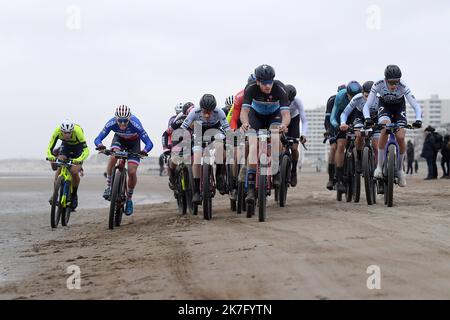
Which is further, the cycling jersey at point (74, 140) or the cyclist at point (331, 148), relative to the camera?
the cyclist at point (331, 148)

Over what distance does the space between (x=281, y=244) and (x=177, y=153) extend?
19.9ft

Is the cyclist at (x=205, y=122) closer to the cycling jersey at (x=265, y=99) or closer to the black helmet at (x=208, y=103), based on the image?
the black helmet at (x=208, y=103)

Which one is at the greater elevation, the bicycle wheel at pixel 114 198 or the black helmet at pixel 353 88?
the black helmet at pixel 353 88

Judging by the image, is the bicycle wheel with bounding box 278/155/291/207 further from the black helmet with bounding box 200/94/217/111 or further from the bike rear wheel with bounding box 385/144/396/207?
the bike rear wheel with bounding box 385/144/396/207

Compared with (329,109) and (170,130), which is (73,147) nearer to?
(170,130)

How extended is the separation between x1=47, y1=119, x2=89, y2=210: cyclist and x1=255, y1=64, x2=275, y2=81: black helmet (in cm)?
434

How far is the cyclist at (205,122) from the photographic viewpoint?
12.2 meters

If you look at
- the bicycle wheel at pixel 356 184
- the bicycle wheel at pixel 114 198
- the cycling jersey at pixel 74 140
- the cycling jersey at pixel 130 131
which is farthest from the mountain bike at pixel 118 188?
the bicycle wheel at pixel 356 184

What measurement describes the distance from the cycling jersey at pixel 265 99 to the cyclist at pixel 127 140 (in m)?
2.54

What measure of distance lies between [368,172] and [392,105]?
1.26 metres

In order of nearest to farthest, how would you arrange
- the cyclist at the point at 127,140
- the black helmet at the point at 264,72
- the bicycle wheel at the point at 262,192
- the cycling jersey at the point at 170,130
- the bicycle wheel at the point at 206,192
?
the bicycle wheel at the point at 262,192
the black helmet at the point at 264,72
the bicycle wheel at the point at 206,192
the cyclist at the point at 127,140
the cycling jersey at the point at 170,130

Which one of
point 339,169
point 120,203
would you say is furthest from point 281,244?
point 339,169

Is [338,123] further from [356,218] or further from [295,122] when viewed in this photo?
[356,218]
